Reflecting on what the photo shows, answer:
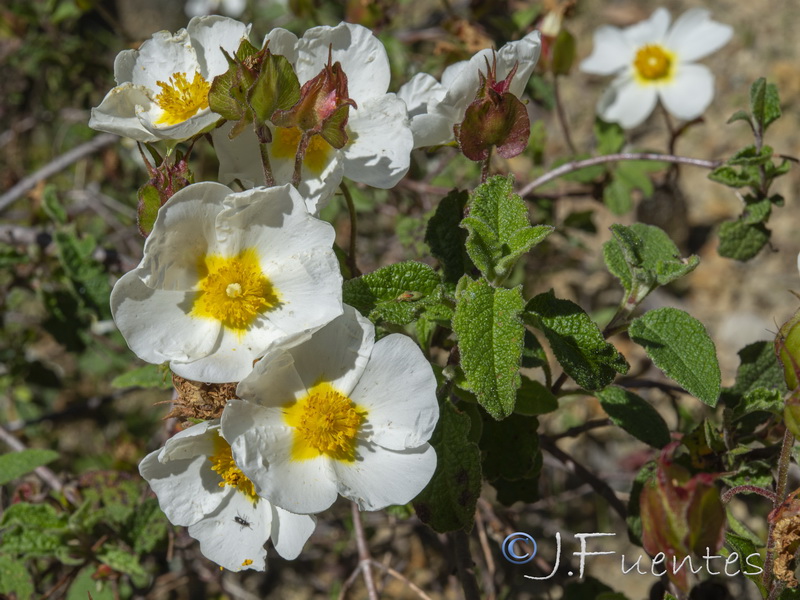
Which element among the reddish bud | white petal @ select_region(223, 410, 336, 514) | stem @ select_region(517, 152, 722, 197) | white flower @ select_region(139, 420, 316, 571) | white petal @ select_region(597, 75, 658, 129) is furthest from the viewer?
white petal @ select_region(597, 75, 658, 129)

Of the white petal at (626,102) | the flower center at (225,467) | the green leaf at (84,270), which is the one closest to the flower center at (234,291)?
the flower center at (225,467)

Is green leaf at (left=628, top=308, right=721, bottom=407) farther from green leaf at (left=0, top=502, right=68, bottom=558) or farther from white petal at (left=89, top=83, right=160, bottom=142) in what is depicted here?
green leaf at (left=0, top=502, right=68, bottom=558)

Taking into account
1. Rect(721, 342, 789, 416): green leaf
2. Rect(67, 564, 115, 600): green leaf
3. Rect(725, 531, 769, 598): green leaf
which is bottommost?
Rect(67, 564, 115, 600): green leaf

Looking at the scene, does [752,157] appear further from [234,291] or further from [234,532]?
[234,532]

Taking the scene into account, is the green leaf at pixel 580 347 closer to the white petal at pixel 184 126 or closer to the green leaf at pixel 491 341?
the green leaf at pixel 491 341

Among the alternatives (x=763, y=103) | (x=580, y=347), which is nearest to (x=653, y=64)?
(x=763, y=103)

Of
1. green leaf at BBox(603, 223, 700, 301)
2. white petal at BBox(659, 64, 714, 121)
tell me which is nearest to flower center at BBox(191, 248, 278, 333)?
green leaf at BBox(603, 223, 700, 301)
